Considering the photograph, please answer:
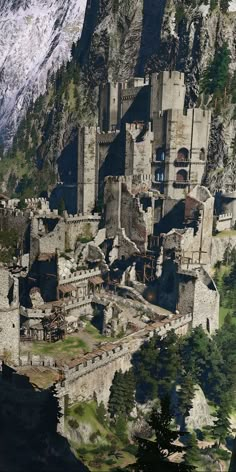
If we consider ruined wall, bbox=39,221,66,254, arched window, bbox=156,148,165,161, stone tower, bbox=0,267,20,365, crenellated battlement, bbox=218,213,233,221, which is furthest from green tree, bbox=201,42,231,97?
stone tower, bbox=0,267,20,365

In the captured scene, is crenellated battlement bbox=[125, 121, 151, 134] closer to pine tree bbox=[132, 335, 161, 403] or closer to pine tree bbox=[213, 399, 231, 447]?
pine tree bbox=[132, 335, 161, 403]

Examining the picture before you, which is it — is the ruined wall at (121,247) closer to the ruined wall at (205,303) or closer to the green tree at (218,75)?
the ruined wall at (205,303)

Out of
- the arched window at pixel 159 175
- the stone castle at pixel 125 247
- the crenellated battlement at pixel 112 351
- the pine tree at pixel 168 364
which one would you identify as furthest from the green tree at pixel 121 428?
the arched window at pixel 159 175

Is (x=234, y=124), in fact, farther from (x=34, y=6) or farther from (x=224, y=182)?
(x=34, y=6)

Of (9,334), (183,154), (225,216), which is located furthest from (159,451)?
(183,154)

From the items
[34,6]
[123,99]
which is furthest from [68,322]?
[34,6]

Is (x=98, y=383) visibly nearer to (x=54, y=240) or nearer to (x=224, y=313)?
→ (x=54, y=240)
